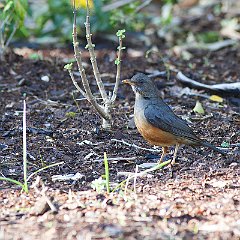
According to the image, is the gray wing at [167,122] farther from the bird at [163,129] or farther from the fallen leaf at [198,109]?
the fallen leaf at [198,109]

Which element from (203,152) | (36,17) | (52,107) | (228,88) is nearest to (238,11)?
(36,17)

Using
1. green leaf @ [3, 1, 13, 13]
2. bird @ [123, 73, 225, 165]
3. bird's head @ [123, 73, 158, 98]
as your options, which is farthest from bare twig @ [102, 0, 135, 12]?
bird @ [123, 73, 225, 165]

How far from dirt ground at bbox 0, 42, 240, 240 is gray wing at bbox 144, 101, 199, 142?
247mm

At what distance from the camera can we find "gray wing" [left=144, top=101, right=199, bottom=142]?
21.3 feet

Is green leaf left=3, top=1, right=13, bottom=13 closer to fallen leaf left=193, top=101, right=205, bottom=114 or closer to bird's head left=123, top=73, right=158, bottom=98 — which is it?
bird's head left=123, top=73, right=158, bottom=98

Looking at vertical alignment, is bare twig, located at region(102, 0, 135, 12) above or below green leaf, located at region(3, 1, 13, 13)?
above

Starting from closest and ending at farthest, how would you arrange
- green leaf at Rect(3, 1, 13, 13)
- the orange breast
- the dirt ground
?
1. the dirt ground
2. the orange breast
3. green leaf at Rect(3, 1, 13, 13)

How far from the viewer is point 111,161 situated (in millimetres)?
6430

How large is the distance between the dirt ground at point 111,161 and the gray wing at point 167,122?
247 mm

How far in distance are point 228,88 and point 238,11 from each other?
16.1 feet

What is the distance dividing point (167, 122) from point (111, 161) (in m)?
0.66

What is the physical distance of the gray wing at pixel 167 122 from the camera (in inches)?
256

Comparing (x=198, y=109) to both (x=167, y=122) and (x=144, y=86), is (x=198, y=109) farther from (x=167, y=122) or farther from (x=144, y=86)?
(x=167, y=122)

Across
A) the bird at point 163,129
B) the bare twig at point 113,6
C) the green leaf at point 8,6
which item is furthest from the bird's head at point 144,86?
the bare twig at point 113,6
